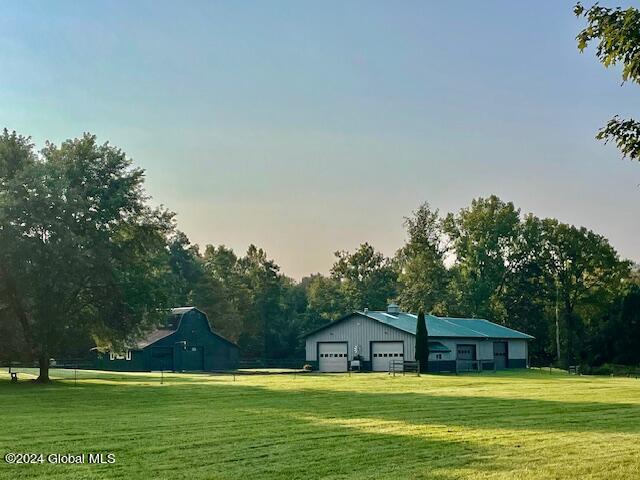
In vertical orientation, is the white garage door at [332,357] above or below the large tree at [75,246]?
below

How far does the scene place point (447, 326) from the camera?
2633 inches

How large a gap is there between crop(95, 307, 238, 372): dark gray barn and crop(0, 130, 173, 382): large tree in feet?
78.4

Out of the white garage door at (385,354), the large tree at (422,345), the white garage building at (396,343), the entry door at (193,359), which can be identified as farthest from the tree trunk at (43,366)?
the entry door at (193,359)

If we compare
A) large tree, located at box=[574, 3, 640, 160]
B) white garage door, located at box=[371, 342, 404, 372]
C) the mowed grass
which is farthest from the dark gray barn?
large tree, located at box=[574, 3, 640, 160]

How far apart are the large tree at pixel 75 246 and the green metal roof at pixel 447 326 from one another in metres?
22.8

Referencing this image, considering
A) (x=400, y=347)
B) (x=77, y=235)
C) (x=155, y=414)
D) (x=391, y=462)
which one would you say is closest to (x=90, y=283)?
(x=77, y=235)

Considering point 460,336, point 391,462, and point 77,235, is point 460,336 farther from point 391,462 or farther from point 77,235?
point 391,462

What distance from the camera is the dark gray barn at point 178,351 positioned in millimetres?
68625

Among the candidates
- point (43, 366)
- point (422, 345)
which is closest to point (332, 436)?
point (43, 366)

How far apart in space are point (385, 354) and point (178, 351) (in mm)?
19143

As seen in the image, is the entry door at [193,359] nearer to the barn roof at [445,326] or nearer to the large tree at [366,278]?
the barn roof at [445,326]

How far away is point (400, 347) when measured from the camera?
61000 millimetres

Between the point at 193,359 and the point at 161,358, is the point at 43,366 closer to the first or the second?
the point at 161,358

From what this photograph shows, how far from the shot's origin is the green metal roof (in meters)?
62.6
